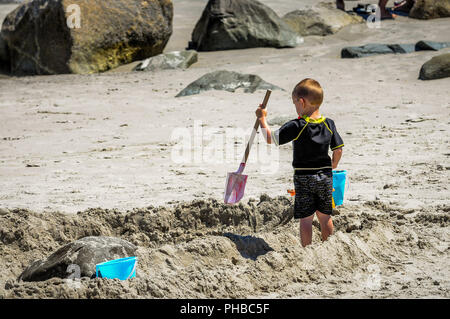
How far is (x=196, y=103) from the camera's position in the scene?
9195 mm

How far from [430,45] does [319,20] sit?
3.49 m

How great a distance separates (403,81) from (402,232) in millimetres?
5976

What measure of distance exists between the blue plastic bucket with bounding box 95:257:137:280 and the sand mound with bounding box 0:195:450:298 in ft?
0.35

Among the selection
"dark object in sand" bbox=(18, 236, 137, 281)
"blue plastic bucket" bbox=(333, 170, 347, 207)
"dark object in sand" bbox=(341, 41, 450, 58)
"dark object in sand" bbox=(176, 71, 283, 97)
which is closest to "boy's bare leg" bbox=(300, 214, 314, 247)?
"blue plastic bucket" bbox=(333, 170, 347, 207)

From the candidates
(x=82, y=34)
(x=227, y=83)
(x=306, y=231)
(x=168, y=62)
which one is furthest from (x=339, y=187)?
(x=82, y=34)

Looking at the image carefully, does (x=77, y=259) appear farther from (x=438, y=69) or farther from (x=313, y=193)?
(x=438, y=69)

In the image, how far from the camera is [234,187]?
173 inches

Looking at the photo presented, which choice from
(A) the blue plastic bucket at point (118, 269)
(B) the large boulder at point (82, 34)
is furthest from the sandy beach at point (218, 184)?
(B) the large boulder at point (82, 34)

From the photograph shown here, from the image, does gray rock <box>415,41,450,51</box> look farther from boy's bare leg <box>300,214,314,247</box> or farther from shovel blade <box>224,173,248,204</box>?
boy's bare leg <box>300,214,314,247</box>

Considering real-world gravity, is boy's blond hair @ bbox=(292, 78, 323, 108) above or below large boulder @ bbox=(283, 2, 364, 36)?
above

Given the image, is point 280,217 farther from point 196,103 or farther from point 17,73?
point 17,73

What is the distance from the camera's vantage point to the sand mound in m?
3.52
